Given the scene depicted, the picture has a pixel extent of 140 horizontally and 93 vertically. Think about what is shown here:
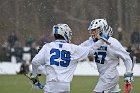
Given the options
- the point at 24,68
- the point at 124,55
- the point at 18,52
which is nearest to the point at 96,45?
the point at 124,55

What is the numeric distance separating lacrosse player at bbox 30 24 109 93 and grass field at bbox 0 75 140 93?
7447 millimetres

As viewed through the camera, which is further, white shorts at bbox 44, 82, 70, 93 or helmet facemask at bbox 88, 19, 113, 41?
helmet facemask at bbox 88, 19, 113, 41

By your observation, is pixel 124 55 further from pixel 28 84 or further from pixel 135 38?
pixel 135 38

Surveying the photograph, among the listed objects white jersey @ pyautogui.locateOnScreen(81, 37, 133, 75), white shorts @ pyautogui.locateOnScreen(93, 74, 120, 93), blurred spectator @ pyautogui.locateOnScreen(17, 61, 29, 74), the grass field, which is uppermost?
white jersey @ pyautogui.locateOnScreen(81, 37, 133, 75)

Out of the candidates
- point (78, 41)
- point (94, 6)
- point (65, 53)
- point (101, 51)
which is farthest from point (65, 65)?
point (94, 6)

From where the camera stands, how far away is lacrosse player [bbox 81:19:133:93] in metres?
11.9

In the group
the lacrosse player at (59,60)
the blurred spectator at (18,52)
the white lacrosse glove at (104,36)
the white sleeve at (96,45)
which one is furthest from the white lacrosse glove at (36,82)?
the blurred spectator at (18,52)

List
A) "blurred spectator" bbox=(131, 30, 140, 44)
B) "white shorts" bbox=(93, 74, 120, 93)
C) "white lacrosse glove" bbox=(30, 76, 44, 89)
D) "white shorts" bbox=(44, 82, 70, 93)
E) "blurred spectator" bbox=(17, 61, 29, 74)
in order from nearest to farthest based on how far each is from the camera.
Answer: "white shorts" bbox=(44, 82, 70, 93), "white lacrosse glove" bbox=(30, 76, 44, 89), "white shorts" bbox=(93, 74, 120, 93), "blurred spectator" bbox=(17, 61, 29, 74), "blurred spectator" bbox=(131, 30, 140, 44)

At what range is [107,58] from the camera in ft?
39.9

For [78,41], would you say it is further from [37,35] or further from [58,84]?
[58,84]

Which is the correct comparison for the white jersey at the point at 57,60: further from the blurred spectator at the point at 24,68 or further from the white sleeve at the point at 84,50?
the blurred spectator at the point at 24,68

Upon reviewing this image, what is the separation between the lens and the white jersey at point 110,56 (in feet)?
39.4

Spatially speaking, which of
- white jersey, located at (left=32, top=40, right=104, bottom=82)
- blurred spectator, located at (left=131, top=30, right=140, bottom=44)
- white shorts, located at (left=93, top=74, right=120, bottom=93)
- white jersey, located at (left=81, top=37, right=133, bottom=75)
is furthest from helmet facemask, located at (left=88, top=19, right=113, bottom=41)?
blurred spectator, located at (left=131, top=30, right=140, bottom=44)

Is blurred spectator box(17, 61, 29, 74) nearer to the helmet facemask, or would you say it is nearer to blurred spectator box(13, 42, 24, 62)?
blurred spectator box(13, 42, 24, 62)
